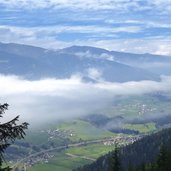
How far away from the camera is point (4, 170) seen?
75.6 feet

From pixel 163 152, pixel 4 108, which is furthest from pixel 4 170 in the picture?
pixel 163 152

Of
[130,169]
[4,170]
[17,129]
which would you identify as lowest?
[130,169]

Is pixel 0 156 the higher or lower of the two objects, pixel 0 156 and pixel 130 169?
the higher

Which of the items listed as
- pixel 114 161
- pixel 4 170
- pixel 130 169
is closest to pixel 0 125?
pixel 4 170

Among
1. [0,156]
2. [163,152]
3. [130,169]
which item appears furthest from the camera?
[130,169]

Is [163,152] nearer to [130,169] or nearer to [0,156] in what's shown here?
[130,169]

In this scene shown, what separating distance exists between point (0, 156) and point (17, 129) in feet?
5.03

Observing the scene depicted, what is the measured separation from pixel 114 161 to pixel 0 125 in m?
41.2

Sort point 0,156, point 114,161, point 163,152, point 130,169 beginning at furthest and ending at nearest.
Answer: point 130,169
point 163,152
point 114,161
point 0,156

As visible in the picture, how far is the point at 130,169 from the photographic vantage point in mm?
126812

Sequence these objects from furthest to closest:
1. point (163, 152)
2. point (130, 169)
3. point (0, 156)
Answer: point (130, 169) → point (163, 152) → point (0, 156)

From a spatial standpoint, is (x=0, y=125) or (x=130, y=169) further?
(x=130, y=169)

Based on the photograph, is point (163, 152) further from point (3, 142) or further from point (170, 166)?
point (3, 142)

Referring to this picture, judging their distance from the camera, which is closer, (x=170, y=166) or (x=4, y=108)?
(x=4, y=108)
